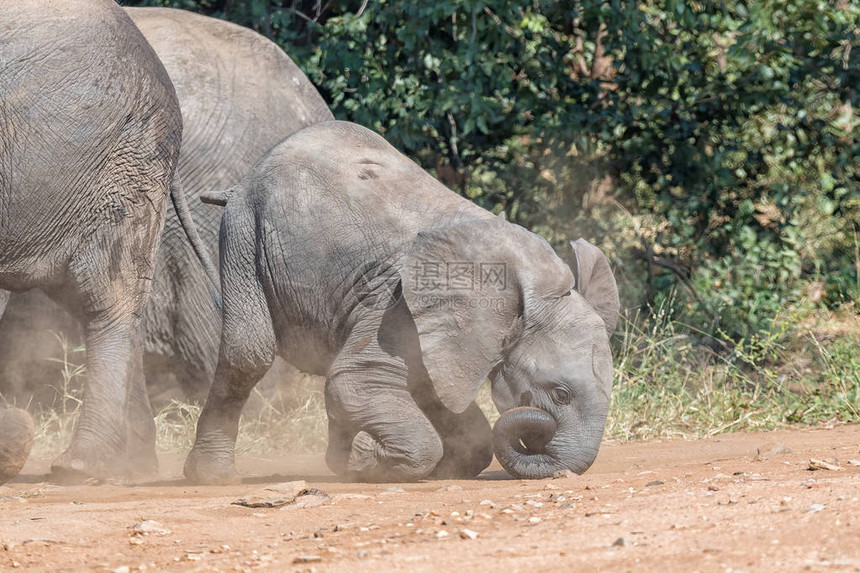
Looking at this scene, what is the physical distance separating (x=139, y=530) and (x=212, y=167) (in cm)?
323

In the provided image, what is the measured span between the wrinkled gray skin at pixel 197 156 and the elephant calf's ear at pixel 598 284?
2.06 metres

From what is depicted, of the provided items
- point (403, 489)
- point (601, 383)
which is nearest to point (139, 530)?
point (403, 489)

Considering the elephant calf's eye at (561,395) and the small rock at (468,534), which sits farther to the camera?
the elephant calf's eye at (561,395)

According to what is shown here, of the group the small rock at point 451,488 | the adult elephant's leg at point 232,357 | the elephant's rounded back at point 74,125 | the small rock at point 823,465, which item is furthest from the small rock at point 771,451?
the elephant's rounded back at point 74,125

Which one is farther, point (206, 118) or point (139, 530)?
point (206, 118)

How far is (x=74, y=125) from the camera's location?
5711mm

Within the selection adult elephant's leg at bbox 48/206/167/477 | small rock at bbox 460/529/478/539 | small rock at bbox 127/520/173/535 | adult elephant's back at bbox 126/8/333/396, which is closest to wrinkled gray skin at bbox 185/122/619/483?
adult elephant's leg at bbox 48/206/167/477

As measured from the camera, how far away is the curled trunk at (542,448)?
5367 millimetres

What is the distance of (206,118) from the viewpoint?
23.3 ft

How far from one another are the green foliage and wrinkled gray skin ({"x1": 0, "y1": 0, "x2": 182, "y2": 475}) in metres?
2.47

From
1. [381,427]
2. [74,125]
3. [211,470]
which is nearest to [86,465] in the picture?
[211,470]

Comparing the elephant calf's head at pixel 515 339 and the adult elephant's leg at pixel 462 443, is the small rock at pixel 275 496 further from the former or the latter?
the adult elephant's leg at pixel 462 443

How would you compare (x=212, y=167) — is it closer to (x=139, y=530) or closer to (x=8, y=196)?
(x=8, y=196)

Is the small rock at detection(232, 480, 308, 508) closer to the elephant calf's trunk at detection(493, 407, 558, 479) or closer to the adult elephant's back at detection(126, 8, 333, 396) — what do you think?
the elephant calf's trunk at detection(493, 407, 558, 479)
